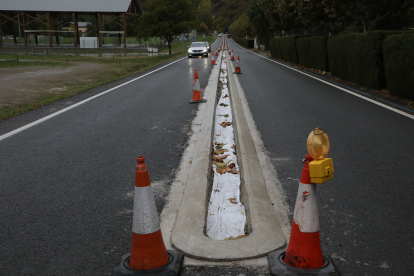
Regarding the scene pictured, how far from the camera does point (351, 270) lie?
3023mm

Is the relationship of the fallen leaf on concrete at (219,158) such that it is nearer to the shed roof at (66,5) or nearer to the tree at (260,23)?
the tree at (260,23)

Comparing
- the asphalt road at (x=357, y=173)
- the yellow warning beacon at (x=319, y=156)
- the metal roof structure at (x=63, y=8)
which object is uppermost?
the metal roof structure at (x=63, y=8)

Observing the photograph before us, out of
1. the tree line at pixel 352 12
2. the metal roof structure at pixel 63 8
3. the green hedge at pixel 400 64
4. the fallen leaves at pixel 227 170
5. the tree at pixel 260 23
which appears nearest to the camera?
the fallen leaves at pixel 227 170

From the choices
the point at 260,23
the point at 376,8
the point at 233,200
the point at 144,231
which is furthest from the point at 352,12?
the point at 260,23

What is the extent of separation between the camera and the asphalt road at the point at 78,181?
329cm

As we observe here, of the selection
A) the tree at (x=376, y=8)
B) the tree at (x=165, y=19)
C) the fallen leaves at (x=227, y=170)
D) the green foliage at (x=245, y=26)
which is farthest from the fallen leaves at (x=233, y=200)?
the green foliage at (x=245, y=26)

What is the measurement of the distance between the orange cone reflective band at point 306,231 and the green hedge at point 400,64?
30.3 ft

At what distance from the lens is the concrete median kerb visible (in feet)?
10.7

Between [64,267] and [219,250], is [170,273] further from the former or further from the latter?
[64,267]

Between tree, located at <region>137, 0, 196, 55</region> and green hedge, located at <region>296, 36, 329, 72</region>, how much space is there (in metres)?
20.0

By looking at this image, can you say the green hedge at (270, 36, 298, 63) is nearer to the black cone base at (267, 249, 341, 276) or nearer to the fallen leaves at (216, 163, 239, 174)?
the fallen leaves at (216, 163, 239, 174)

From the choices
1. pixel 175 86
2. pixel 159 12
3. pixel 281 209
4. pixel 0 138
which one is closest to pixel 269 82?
pixel 175 86

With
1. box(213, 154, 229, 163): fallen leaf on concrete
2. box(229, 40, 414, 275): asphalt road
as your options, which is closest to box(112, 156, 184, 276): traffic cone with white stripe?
box(229, 40, 414, 275): asphalt road

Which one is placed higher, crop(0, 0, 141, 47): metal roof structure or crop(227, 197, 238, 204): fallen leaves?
crop(0, 0, 141, 47): metal roof structure
